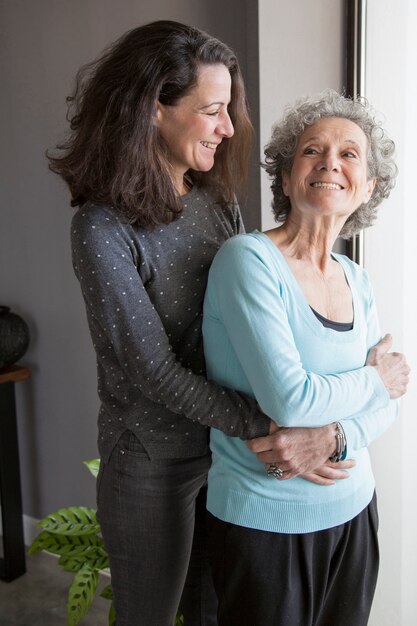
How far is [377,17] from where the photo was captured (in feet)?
5.37

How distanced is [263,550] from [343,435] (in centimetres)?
25

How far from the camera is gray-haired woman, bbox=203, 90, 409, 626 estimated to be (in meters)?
1.12

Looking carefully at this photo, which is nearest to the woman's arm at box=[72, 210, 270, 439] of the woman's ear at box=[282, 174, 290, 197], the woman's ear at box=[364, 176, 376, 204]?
the woman's ear at box=[282, 174, 290, 197]

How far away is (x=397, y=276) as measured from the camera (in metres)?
1.73

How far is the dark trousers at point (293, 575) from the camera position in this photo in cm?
119

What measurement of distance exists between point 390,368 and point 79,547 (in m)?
1.28

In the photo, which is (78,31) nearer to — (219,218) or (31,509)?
(219,218)

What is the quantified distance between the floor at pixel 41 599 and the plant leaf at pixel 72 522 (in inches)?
18.9

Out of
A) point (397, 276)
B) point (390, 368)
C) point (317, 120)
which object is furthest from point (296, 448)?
point (397, 276)

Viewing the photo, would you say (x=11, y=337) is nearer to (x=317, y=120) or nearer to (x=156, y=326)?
(x=156, y=326)

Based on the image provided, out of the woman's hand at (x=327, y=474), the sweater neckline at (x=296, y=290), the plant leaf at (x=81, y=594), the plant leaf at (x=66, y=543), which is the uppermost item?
the sweater neckline at (x=296, y=290)

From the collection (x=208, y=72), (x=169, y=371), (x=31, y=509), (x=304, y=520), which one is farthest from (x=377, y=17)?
(x=31, y=509)

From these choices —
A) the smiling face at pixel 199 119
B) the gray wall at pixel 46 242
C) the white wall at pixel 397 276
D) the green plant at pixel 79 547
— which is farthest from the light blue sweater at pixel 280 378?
the gray wall at pixel 46 242

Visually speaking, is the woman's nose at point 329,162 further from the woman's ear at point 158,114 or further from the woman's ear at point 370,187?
the woman's ear at point 158,114
